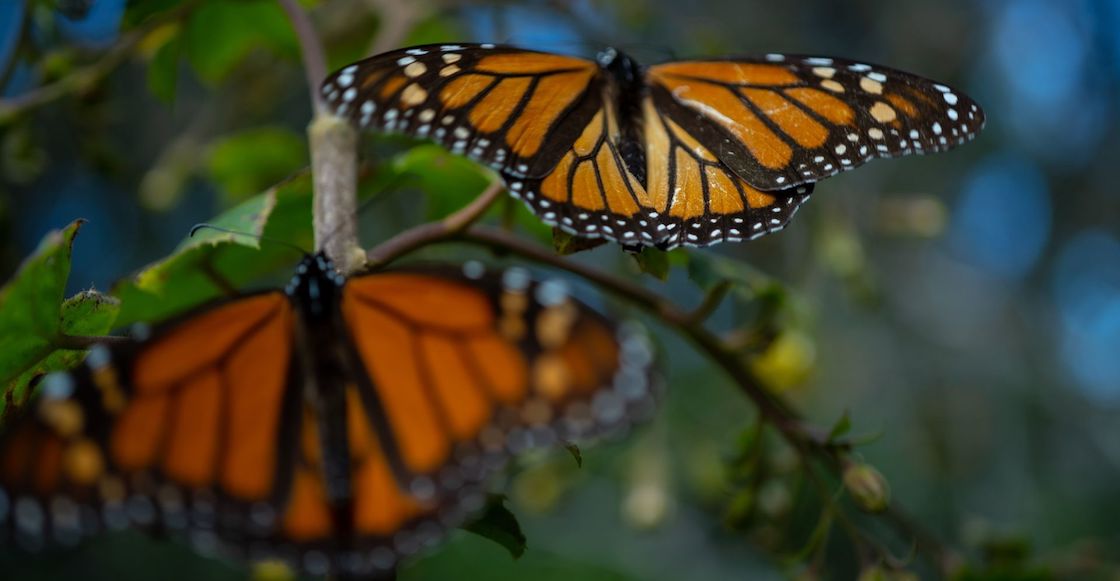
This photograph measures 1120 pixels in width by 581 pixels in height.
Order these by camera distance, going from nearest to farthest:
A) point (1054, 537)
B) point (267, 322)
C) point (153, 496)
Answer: point (153, 496)
point (267, 322)
point (1054, 537)

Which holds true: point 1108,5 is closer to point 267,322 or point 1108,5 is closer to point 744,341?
point 744,341

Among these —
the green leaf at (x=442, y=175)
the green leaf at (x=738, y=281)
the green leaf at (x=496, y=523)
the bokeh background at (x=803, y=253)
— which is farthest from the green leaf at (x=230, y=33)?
the green leaf at (x=496, y=523)

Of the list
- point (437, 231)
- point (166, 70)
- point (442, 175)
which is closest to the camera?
point (437, 231)

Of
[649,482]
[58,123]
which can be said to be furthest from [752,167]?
[58,123]

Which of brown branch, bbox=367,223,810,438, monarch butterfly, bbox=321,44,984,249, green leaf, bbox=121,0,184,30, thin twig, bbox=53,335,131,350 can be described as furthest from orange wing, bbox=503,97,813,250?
green leaf, bbox=121,0,184,30

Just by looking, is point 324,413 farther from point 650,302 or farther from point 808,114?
point 808,114

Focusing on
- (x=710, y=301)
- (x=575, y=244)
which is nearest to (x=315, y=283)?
(x=575, y=244)
